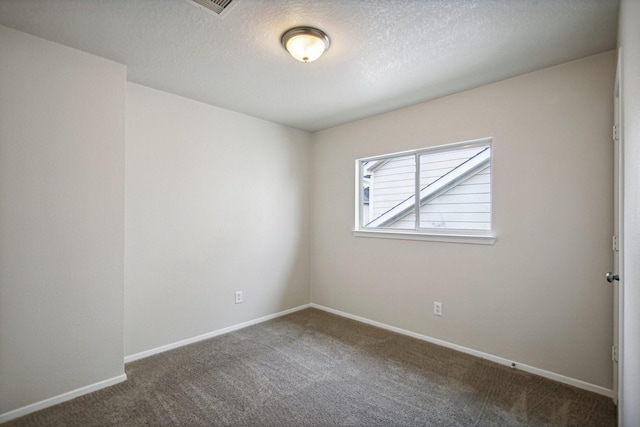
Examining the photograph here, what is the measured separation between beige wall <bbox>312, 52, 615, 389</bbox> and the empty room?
0.01 m

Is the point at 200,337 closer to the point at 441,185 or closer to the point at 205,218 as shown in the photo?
the point at 205,218

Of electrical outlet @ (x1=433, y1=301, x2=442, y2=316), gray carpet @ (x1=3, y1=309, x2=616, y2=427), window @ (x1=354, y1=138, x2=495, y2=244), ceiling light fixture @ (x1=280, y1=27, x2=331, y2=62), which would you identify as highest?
ceiling light fixture @ (x1=280, y1=27, x2=331, y2=62)

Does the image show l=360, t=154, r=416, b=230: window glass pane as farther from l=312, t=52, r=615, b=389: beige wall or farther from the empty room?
l=312, t=52, r=615, b=389: beige wall

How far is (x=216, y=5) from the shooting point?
174 centimetres

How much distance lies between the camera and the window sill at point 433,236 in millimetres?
2744

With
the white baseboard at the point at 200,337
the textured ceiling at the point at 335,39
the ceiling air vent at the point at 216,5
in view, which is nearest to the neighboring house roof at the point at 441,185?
the textured ceiling at the point at 335,39

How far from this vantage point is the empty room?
190 cm

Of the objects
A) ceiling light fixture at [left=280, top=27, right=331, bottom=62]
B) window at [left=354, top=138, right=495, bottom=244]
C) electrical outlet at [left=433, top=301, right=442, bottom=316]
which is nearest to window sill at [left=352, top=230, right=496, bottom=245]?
window at [left=354, top=138, right=495, bottom=244]

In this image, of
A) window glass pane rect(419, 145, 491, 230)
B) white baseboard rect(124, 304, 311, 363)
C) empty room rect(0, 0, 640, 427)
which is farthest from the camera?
window glass pane rect(419, 145, 491, 230)

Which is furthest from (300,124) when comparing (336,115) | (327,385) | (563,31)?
(327,385)

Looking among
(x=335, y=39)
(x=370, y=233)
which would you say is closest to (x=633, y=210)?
(x=335, y=39)

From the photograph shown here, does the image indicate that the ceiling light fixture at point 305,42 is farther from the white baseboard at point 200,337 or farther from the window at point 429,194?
the white baseboard at point 200,337

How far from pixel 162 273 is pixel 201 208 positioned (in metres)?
0.72

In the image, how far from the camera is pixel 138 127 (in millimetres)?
2750
